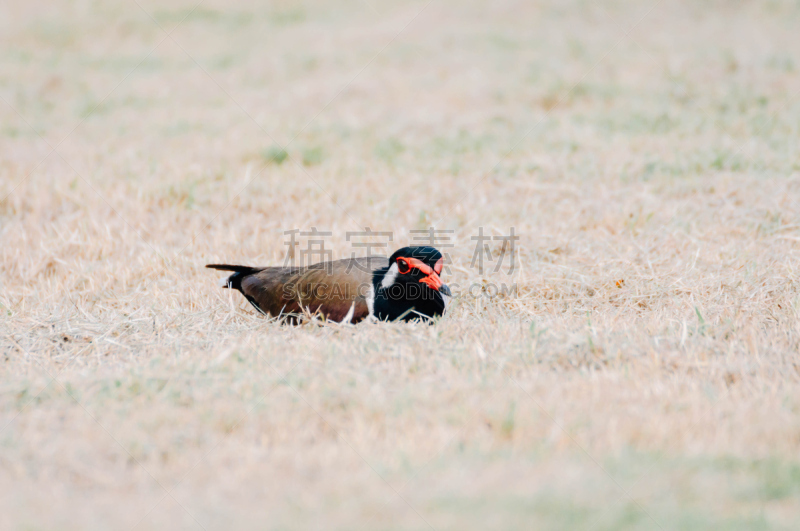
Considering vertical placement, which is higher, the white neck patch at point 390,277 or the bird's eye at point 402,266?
the bird's eye at point 402,266

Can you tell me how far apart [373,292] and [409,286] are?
0.87 ft

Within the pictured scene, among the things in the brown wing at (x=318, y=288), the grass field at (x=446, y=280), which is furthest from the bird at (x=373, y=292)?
the grass field at (x=446, y=280)

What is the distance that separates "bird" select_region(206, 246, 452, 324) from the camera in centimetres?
504

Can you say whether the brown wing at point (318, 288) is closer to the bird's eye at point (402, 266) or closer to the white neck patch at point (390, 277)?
the white neck patch at point (390, 277)

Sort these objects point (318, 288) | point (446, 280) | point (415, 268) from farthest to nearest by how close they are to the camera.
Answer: point (446, 280) < point (318, 288) < point (415, 268)

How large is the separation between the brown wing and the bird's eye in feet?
0.84

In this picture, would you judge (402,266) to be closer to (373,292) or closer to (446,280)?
(373,292)

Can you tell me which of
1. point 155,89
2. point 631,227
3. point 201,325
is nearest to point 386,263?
point 201,325

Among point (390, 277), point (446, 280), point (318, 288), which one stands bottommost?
point (446, 280)

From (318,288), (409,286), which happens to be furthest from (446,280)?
(318,288)

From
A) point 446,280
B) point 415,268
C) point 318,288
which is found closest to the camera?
point 415,268

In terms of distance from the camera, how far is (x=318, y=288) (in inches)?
205

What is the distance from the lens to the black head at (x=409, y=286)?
502 cm

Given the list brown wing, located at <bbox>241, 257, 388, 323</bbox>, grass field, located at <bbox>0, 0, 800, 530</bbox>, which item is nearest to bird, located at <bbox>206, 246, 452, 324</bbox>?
brown wing, located at <bbox>241, 257, 388, 323</bbox>
